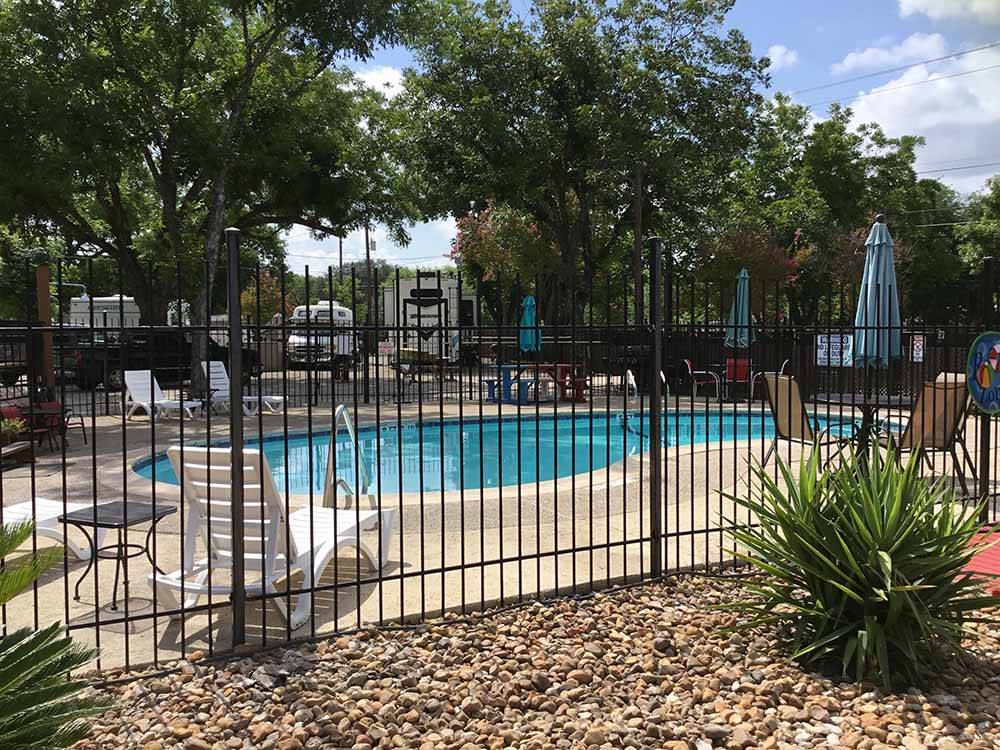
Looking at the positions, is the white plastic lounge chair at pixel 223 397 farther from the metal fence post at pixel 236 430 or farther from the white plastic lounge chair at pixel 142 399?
the metal fence post at pixel 236 430

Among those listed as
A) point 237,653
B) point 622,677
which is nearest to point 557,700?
point 622,677

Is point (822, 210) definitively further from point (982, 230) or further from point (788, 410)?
point (788, 410)

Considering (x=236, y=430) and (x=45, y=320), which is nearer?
(x=236, y=430)

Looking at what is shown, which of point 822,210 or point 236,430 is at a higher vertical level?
point 822,210

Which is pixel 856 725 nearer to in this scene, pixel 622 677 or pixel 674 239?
pixel 622 677

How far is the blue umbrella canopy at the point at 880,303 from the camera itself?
695cm

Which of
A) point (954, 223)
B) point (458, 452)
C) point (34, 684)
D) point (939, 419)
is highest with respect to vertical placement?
point (954, 223)

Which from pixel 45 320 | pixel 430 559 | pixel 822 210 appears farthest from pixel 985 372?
pixel 822 210

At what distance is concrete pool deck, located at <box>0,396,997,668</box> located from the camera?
13.1ft

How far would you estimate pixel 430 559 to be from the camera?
5.29 meters

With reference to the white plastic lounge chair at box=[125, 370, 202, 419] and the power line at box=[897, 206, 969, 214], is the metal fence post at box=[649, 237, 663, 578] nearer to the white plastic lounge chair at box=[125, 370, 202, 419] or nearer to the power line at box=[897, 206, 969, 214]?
the white plastic lounge chair at box=[125, 370, 202, 419]

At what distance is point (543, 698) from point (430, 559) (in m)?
2.06

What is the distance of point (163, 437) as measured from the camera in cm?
1196

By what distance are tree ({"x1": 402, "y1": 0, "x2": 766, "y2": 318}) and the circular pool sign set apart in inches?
588
